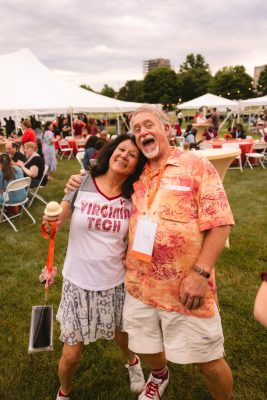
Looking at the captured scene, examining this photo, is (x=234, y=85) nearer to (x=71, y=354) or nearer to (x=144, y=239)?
(x=144, y=239)

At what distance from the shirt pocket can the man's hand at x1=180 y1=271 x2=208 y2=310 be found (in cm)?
32

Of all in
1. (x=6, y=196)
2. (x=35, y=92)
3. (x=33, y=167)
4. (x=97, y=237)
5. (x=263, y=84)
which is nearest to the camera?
(x=97, y=237)

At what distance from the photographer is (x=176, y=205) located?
1906 millimetres

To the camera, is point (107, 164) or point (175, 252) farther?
point (107, 164)

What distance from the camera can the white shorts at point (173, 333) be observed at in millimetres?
1986

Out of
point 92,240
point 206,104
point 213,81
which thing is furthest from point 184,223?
point 213,81

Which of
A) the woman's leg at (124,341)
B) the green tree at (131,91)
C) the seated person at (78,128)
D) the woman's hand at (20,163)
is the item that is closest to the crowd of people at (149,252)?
the woman's leg at (124,341)

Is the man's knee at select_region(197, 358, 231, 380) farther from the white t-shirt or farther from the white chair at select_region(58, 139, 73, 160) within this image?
the white chair at select_region(58, 139, 73, 160)

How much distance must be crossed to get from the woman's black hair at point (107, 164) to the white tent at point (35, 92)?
961 centimetres

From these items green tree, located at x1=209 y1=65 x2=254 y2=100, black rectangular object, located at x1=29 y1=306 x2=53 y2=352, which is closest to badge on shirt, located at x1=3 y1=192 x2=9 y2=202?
black rectangular object, located at x1=29 y1=306 x2=53 y2=352

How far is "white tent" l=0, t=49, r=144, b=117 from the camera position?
11.4 metres

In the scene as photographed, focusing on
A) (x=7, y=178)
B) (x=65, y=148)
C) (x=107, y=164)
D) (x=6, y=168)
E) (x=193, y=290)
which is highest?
(x=107, y=164)

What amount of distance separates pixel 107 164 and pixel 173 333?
1.15 metres

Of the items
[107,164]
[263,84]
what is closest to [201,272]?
[107,164]
